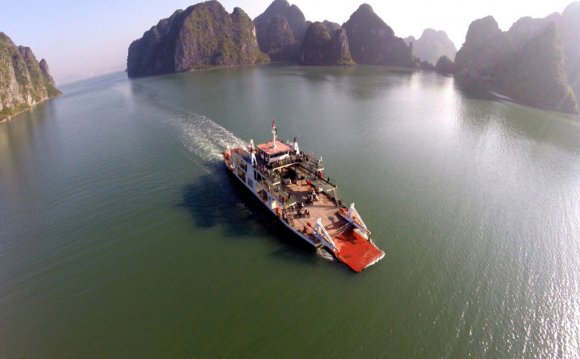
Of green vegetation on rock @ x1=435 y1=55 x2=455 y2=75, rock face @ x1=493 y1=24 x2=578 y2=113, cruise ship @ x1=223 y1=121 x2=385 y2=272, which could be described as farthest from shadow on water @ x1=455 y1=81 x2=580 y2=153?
green vegetation on rock @ x1=435 y1=55 x2=455 y2=75

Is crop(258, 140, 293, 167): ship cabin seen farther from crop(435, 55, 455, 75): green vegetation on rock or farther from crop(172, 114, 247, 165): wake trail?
crop(435, 55, 455, 75): green vegetation on rock

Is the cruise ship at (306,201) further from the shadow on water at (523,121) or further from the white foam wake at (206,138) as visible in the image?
the shadow on water at (523,121)

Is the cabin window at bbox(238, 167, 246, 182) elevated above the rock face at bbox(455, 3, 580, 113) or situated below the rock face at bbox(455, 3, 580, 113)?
below

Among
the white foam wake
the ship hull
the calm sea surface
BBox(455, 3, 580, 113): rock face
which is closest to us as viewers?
the calm sea surface

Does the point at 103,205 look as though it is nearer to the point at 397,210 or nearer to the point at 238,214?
the point at 238,214

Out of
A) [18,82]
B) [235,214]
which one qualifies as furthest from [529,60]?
[18,82]

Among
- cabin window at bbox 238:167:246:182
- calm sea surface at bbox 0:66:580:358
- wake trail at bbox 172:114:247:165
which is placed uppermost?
wake trail at bbox 172:114:247:165

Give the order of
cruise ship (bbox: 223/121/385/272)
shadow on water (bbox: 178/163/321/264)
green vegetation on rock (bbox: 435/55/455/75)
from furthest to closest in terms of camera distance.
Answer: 1. green vegetation on rock (bbox: 435/55/455/75)
2. shadow on water (bbox: 178/163/321/264)
3. cruise ship (bbox: 223/121/385/272)

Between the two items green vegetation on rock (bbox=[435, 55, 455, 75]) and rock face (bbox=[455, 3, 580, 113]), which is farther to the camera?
green vegetation on rock (bbox=[435, 55, 455, 75])
